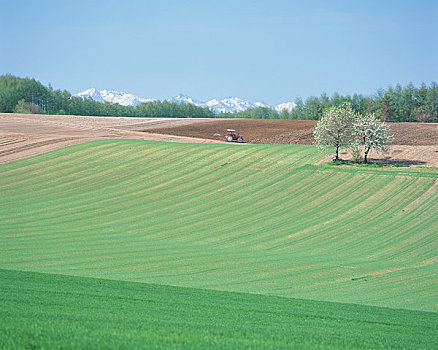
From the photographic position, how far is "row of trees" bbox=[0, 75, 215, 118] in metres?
149

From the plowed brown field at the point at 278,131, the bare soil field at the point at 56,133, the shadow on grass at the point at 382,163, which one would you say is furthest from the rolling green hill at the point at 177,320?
the plowed brown field at the point at 278,131

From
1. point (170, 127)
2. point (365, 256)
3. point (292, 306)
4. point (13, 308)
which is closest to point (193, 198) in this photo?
point (365, 256)

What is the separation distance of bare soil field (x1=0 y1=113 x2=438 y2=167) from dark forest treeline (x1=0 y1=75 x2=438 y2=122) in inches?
2141

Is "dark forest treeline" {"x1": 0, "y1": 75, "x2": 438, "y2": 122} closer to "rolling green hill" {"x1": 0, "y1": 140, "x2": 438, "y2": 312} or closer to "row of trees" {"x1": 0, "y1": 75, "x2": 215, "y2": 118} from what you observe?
"row of trees" {"x1": 0, "y1": 75, "x2": 215, "y2": 118}

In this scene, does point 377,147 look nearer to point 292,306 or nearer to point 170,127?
point 292,306

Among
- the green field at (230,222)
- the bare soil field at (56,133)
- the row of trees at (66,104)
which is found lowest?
the green field at (230,222)

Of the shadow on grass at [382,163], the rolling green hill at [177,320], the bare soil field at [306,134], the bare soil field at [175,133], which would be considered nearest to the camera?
the rolling green hill at [177,320]

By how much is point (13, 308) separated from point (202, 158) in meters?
38.4

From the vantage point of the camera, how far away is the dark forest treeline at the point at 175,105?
441 feet

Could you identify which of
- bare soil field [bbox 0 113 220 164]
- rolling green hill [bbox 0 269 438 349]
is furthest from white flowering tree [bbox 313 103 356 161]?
rolling green hill [bbox 0 269 438 349]

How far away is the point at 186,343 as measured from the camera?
788 cm

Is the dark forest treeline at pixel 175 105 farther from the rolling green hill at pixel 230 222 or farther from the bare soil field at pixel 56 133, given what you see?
the rolling green hill at pixel 230 222

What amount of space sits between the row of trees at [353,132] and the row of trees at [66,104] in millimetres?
111497

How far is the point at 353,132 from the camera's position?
40812mm
